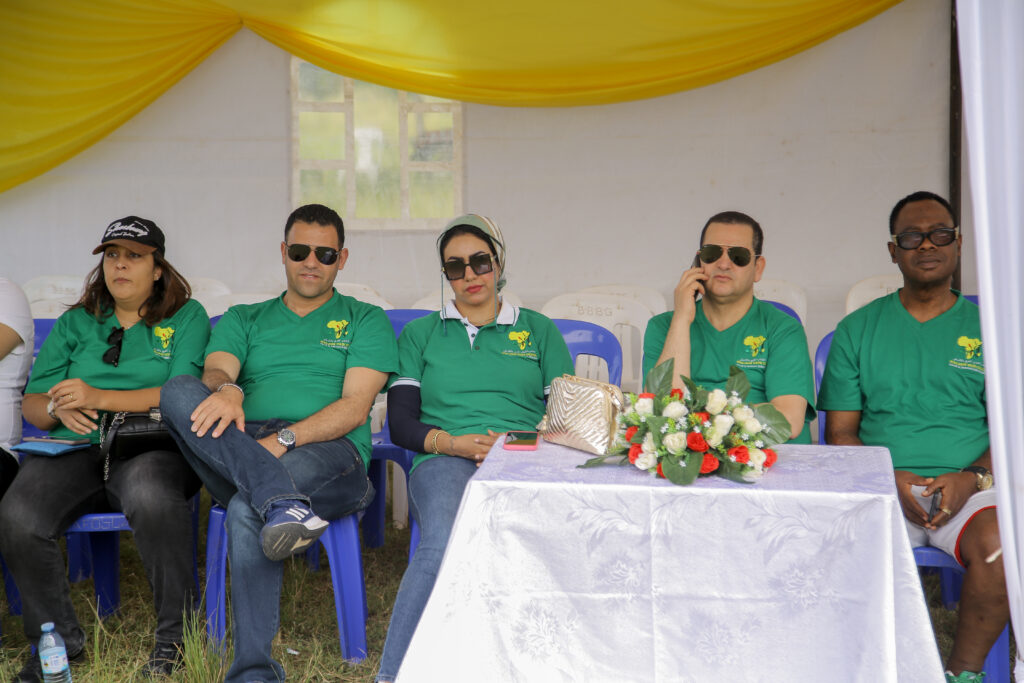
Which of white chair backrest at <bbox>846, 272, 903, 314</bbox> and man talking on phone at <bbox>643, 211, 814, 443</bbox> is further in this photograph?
white chair backrest at <bbox>846, 272, 903, 314</bbox>

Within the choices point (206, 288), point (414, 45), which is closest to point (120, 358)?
point (206, 288)

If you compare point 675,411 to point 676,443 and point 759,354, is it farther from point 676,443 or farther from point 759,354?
point 759,354

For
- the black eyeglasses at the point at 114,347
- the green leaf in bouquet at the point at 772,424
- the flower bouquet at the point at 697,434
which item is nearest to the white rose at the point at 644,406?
the flower bouquet at the point at 697,434

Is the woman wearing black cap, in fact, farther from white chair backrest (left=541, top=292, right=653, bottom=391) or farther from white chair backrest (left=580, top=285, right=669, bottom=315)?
white chair backrest (left=580, top=285, right=669, bottom=315)

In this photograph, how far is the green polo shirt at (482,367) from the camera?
296 centimetres

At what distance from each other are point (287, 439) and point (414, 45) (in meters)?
3.20

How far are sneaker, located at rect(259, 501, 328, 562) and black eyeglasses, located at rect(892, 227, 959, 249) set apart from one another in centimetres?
192

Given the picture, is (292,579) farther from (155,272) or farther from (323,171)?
(323,171)

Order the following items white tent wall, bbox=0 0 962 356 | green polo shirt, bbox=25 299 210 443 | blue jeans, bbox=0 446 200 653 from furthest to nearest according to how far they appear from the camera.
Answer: white tent wall, bbox=0 0 962 356
green polo shirt, bbox=25 299 210 443
blue jeans, bbox=0 446 200 653

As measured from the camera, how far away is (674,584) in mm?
1798

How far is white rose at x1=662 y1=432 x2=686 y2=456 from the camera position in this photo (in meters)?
1.84

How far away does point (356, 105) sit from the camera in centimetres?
604

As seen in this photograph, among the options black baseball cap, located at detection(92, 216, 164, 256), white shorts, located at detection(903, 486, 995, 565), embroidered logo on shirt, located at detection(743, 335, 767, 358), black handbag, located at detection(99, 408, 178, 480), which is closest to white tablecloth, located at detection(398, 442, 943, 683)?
white shorts, located at detection(903, 486, 995, 565)

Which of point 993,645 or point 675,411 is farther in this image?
point 993,645
